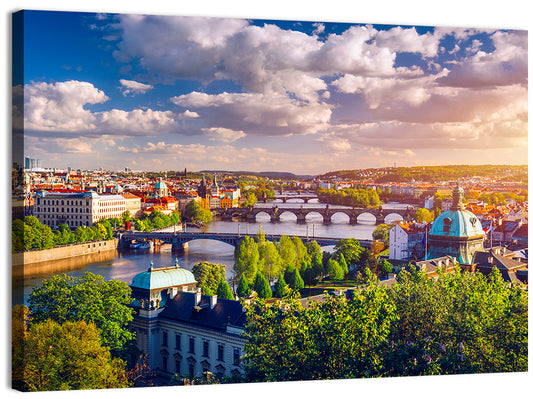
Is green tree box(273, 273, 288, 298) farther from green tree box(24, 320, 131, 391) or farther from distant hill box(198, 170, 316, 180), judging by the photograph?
green tree box(24, 320, 131, 391)

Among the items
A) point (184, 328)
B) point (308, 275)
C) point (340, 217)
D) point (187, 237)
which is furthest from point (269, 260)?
point (184, 328)

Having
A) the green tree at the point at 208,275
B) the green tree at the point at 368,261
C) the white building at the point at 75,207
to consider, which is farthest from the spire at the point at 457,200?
the white building at the point at 75,207

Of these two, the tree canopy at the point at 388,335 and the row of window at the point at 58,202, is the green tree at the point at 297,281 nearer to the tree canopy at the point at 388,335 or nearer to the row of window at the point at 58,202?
the row of window at the point at 58,202

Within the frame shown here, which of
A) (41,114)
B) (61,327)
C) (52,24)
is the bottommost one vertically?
(61,327)

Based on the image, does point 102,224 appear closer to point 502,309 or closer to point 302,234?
point 302,234

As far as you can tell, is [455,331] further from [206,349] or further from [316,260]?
[316,260]

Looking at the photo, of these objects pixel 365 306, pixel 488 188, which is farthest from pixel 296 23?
pixel 488 188
